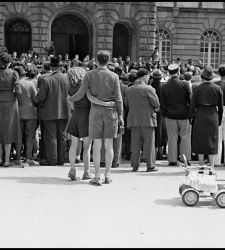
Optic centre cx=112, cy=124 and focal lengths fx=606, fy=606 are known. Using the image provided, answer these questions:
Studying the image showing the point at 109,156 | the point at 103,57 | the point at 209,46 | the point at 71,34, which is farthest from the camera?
the point at 209,46

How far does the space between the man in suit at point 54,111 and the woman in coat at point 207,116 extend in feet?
8.61

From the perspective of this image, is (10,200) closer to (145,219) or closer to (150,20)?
(145,219)

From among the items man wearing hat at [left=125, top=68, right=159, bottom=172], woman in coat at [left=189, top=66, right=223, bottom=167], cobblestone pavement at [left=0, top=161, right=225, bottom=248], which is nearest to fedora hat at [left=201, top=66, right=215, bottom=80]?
woman in coat at [left=189, top=66, right=223, bottom=167]

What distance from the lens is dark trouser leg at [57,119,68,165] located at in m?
12.2

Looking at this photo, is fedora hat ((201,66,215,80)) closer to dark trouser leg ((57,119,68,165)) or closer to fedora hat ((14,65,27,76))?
dark trouser leg ((57,119,68,165))

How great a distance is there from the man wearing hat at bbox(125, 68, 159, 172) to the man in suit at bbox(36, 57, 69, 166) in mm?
1387

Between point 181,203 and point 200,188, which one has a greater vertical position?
point 200,188

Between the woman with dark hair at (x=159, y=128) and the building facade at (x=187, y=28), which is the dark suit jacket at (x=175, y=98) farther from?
the building facade at (x=187, y=28)

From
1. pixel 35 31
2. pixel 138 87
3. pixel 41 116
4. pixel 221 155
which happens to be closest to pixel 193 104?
pixel 138 87

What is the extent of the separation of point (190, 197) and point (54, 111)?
445 centimetres

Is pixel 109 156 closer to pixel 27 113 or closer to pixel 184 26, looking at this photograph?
pixel 27 113

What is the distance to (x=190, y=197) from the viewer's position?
8336 mm

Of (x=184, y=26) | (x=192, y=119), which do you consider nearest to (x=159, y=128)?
(x=192, y=119)

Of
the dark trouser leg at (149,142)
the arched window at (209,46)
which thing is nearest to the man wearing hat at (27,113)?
the dark trouser leg at (149,142)
